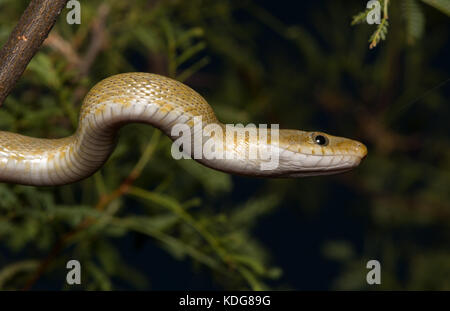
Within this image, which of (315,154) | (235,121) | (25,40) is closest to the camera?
(25,40)

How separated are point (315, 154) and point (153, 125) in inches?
20.4

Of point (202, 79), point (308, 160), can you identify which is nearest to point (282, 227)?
point (202, 79)

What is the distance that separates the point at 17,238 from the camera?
7.02 ft

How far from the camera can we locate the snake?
128cm

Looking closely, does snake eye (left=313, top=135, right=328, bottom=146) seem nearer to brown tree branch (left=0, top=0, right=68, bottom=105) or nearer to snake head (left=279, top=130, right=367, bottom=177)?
snake head (left=279, top=130, right=367, bottom=177)

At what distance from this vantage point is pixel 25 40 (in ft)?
3.95

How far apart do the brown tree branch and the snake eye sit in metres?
0.83

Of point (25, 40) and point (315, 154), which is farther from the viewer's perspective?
point (315, 154)

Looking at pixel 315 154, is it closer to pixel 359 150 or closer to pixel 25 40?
pixel 359 150

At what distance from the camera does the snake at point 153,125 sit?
1276 mm

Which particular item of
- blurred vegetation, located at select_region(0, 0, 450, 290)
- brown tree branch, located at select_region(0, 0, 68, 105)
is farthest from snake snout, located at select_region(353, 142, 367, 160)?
brown tree branch, located at select_region(0, 0, 68, 105)

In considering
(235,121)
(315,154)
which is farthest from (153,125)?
(235,121)

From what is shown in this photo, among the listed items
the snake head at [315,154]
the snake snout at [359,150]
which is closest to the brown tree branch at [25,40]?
the snake head at [315,154]

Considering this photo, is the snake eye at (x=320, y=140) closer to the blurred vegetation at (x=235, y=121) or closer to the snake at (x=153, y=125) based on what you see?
the snake at (x=153, y=125)
